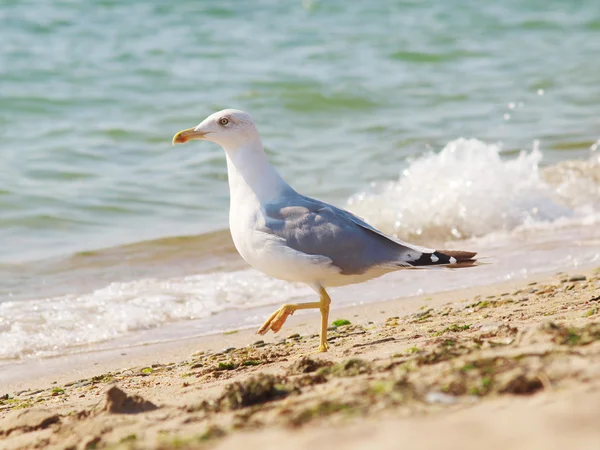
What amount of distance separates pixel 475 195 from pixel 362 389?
20.6 feet

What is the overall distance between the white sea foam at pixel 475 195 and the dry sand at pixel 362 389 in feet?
10.0

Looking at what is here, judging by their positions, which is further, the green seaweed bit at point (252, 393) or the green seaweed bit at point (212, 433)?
the green seaweed bit at point (252, 393)

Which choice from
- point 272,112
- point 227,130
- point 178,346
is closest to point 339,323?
point 178,346

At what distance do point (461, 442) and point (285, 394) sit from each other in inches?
47.6

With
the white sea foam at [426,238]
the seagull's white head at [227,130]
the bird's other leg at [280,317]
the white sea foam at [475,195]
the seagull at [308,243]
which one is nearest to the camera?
the seagull at [308,243]

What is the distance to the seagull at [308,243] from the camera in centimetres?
484

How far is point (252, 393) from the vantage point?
3.43 metres

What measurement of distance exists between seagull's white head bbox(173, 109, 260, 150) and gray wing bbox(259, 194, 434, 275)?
49 cm

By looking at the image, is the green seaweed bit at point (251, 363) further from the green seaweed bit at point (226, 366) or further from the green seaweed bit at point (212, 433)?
the green seaweed bit at point (212, 433)

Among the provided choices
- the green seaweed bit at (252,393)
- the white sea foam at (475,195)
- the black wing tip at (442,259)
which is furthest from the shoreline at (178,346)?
the white sea foam at (475,195)

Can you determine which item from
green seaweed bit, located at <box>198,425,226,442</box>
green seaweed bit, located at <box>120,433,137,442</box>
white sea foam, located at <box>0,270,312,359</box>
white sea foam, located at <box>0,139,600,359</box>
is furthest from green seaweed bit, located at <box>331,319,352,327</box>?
green seaweed bit, located at <box>198,425,226,442</box>

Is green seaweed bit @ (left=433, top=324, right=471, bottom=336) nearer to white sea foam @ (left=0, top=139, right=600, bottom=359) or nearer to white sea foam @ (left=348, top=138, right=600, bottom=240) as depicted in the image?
white sea foam @ (left=0, top=139, right=600, bottom=359)

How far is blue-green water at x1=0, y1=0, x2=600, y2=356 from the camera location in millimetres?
8945

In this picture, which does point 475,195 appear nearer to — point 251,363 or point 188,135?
point 188,135
